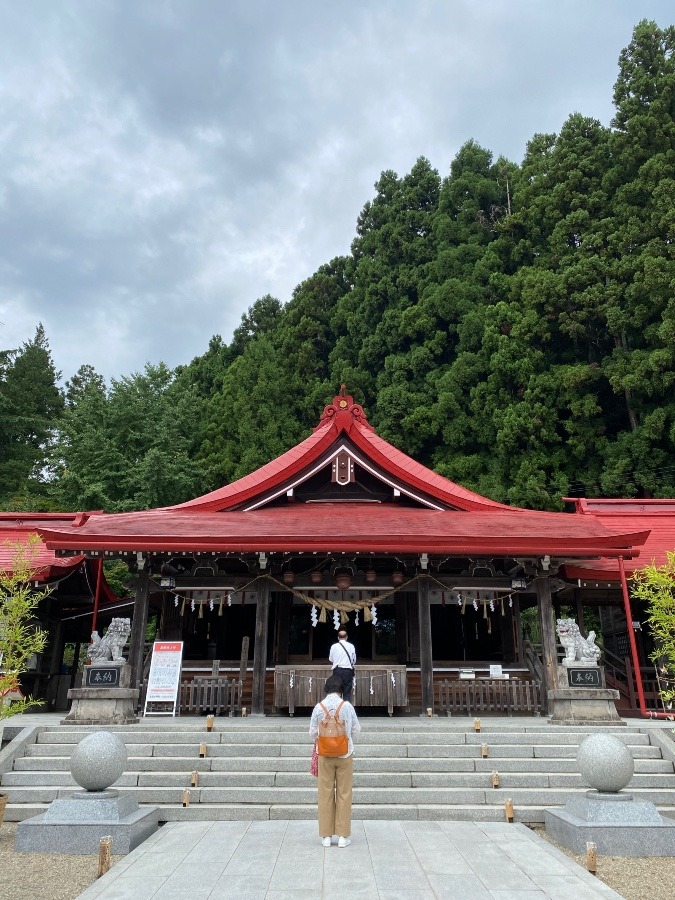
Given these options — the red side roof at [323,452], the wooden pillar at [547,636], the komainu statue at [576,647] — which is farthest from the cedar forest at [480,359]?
the komainu statue at [576,647]

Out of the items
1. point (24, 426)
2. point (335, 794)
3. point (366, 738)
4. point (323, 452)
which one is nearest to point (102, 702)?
point (366, 738)

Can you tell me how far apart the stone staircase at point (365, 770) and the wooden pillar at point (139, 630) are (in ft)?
7.39

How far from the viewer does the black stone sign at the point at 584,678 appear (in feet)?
34.8

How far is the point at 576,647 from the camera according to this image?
1090cm

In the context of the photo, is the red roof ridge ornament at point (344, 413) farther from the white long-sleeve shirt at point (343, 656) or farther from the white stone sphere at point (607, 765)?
the white stone sphere at point (607, 765)

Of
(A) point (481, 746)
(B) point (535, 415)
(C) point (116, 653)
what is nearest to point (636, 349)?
(B) point (535, 415)

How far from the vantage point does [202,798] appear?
7656 mm

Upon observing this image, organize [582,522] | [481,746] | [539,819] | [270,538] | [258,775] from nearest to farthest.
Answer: [539,819] → [258,775] → [481,746] → [270,538] → [582,522]

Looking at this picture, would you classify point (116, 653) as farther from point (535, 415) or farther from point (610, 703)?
point (535, 415)

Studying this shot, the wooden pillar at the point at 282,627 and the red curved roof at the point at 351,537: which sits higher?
the red curved roof at the point at 351,537

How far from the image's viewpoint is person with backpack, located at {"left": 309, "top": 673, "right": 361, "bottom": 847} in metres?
5.95

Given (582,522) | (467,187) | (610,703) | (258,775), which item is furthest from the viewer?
(467,187)

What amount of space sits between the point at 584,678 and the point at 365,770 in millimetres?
4460

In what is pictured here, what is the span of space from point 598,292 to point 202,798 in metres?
24.8
